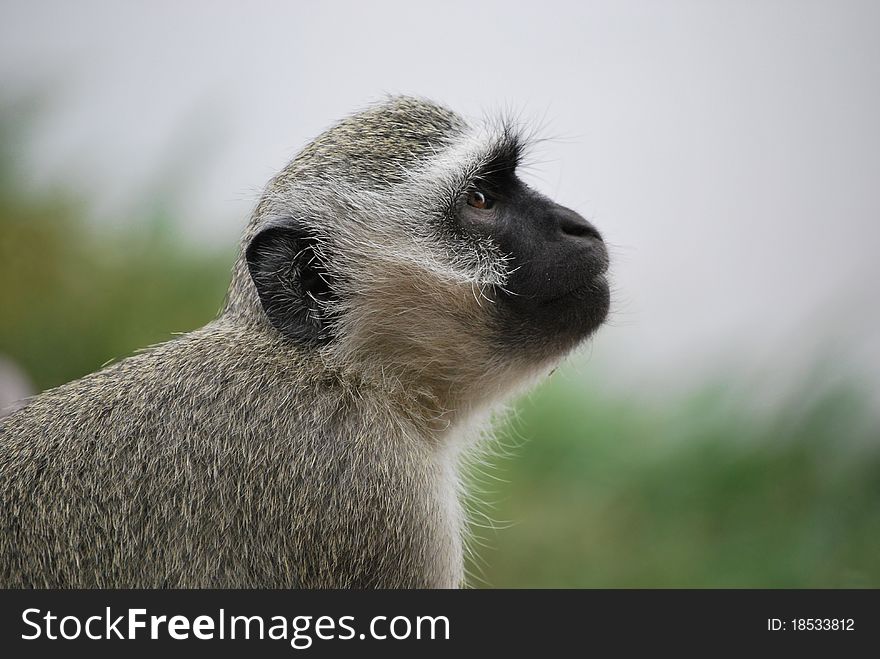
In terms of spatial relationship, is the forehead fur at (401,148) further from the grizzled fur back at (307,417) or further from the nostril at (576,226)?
the nostril at (576,226)

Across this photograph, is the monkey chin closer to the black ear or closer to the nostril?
the nostril

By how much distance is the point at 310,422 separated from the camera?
5.75 feet

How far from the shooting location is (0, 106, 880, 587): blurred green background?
137 inches

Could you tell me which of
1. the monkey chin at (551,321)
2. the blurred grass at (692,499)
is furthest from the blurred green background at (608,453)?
the monkey chin at (551,321)

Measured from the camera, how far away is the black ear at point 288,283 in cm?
182

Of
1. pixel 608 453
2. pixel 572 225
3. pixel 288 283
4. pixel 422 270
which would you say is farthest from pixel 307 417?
pixel 608 453

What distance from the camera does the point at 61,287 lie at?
3506 millimetres

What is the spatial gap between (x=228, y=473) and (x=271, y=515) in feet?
0.38

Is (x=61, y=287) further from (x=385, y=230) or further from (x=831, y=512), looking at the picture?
(x=831, y=512)

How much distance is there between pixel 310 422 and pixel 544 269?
0.58 meters

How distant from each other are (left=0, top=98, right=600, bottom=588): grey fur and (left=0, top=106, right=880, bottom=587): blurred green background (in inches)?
61.3

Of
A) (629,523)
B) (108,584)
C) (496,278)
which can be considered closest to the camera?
(108,584)

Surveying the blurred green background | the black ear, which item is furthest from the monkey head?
the blurred green background
